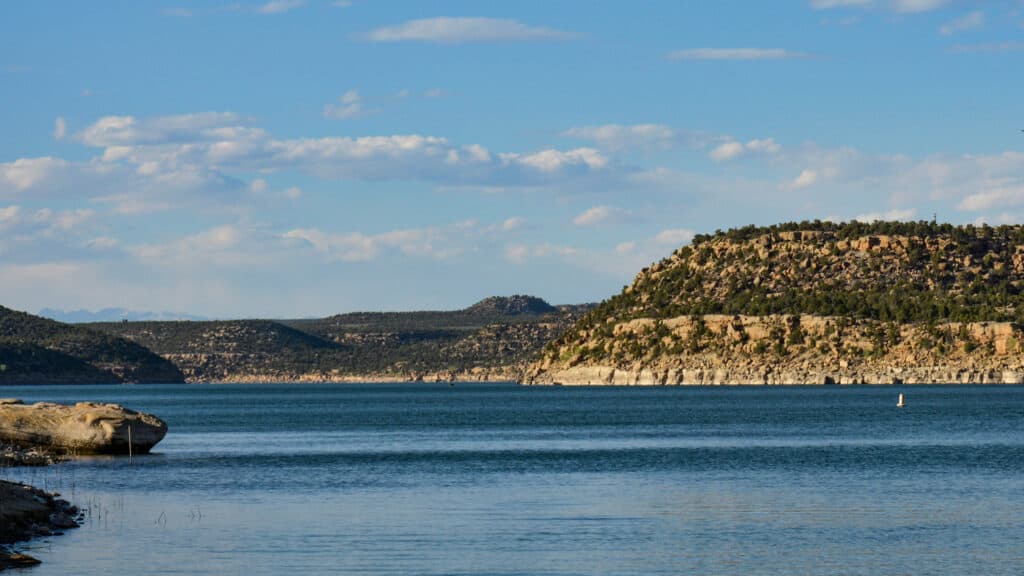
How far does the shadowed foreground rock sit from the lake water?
1.09 meters

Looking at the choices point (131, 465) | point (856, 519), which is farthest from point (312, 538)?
point (131, 465)

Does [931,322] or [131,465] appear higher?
[931,322]

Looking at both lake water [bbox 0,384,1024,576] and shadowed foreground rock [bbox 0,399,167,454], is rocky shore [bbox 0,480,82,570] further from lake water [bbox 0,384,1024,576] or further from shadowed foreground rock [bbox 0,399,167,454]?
shadowed foreground rock [bbox 0,399,167,454]

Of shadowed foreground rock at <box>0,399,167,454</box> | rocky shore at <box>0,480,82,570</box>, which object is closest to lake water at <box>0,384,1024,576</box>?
rocky shore at <box>0,480,82,570</box>

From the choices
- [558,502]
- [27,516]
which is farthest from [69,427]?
[27,516]

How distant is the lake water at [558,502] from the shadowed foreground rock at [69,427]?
3.57 ft

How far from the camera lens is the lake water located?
35.4 m

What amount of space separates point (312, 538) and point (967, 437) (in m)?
50.2

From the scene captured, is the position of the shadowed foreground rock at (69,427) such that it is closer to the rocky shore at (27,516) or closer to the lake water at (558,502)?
the lake water at (558,502)

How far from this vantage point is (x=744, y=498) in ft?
159

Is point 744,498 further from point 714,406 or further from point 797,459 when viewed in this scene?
point 714,406

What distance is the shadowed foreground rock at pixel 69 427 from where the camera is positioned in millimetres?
63875

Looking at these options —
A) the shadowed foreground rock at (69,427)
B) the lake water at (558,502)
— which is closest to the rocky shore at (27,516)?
the lake water at (558,502)

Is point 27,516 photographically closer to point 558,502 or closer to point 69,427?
point 558,502
